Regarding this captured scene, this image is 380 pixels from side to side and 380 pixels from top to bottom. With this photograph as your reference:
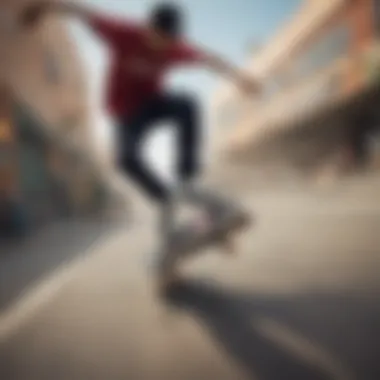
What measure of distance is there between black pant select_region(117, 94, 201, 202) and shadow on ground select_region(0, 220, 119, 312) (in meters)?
0.44

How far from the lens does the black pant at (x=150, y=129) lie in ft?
3.13

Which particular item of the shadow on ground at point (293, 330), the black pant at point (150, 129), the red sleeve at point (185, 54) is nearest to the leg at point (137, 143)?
the black pant at point (150, 129)

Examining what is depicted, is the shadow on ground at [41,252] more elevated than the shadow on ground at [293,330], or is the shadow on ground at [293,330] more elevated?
the shadow on ground at [41,252]

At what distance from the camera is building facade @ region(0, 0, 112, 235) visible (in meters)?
1.09

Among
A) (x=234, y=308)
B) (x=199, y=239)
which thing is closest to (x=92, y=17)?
(x=199, y=239)

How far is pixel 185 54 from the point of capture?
0.97 metres

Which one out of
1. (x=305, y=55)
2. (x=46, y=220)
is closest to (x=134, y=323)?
(x=46, y=220)

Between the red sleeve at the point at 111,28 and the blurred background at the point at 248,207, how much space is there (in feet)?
0.18

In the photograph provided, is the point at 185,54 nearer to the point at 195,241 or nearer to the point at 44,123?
the point at 195,241

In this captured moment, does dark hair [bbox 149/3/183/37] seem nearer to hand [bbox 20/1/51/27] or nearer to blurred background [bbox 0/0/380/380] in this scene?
blurred background [bbox 0/0/380/380]

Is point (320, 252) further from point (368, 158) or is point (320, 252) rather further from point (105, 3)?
point (105, 3)

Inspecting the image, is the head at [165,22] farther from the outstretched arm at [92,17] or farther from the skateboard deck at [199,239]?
the skateboard deck at [199,239]

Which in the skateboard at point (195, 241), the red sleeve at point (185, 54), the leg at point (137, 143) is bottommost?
the skateboard at point (195, 241)

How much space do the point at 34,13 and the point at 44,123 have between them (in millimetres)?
542
